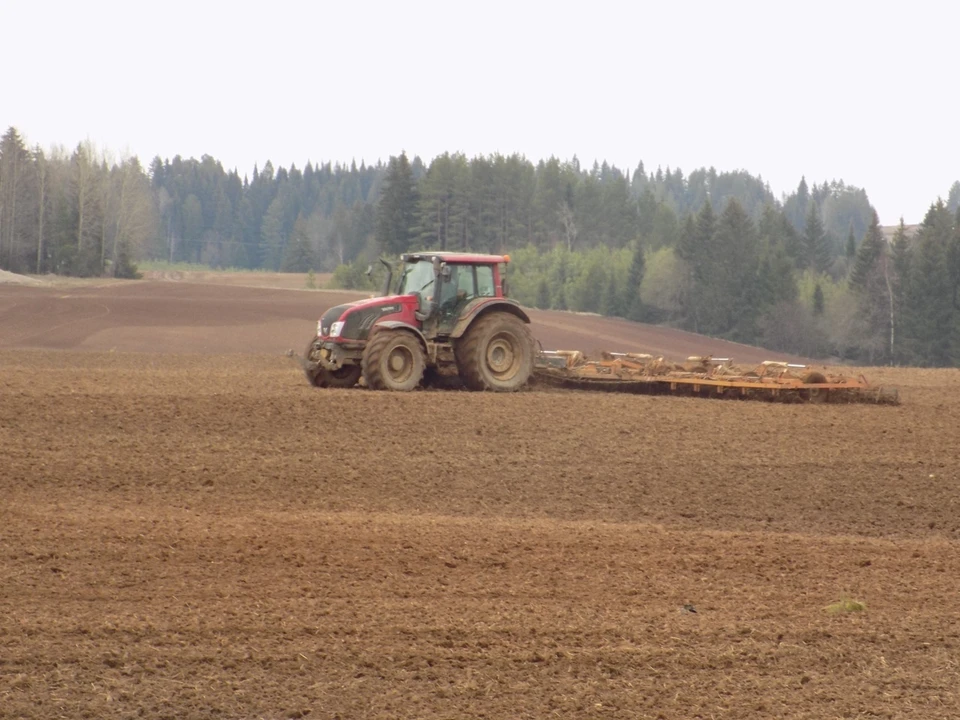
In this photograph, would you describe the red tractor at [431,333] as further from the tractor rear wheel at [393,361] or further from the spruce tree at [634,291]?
the spruce tree at [634,291]

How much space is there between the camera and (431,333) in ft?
53.1

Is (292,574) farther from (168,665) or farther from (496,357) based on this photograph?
(496,357)

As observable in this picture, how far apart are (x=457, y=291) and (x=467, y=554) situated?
8.19m

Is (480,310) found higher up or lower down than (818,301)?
lower down

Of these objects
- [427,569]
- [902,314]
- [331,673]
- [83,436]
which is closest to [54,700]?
[331,673]

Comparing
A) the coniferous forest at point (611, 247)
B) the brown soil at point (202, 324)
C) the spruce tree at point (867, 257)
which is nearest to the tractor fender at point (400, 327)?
the brown soil at point (202, 324)

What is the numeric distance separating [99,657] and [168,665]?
0.40 m

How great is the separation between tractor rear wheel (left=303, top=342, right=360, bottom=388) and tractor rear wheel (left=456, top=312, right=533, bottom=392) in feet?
5.30

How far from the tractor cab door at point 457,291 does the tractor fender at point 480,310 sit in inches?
4.6

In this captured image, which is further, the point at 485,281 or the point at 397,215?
the point at 397,215

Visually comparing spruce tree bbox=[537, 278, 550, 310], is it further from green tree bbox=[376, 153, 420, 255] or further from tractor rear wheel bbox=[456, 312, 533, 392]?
tractor rear wheel bbox=[456, 312, 533, 392]

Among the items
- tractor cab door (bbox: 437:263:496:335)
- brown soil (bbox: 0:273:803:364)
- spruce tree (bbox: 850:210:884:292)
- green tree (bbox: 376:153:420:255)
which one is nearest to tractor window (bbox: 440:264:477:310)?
tractor cab door (bbox: 437:263:496:335)

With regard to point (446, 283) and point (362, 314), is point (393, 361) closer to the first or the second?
point (362, 314)

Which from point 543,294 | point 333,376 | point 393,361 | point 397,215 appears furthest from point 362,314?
point 397,215
